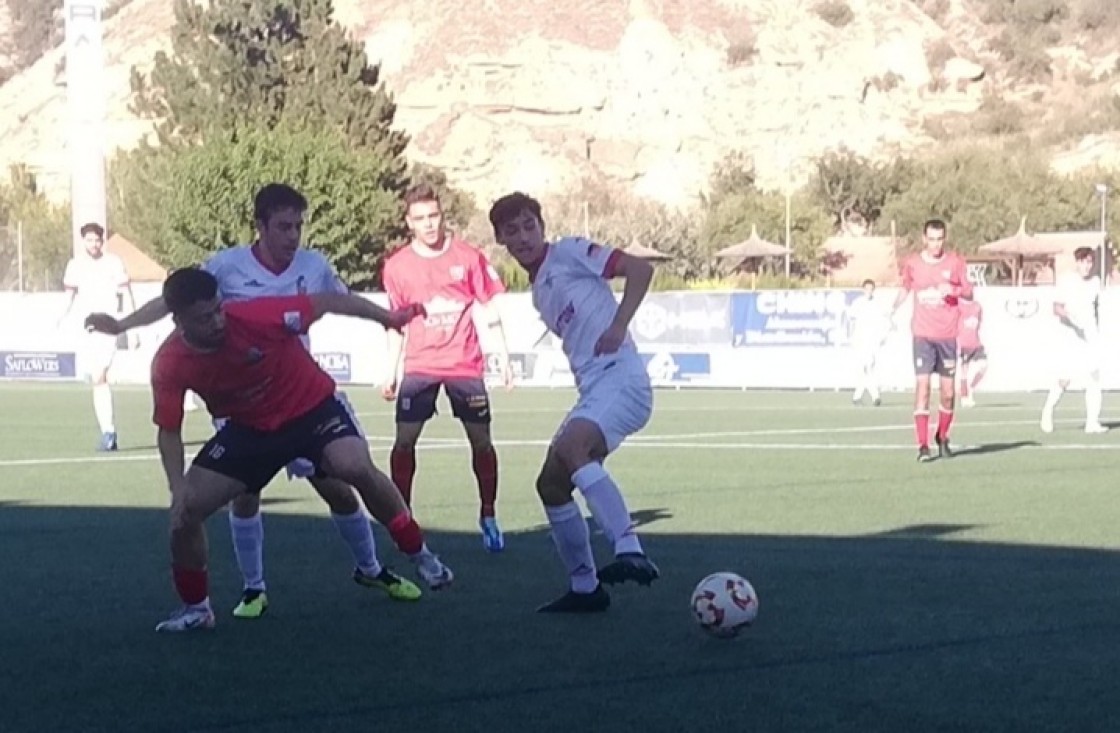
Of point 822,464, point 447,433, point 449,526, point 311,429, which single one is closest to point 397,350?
point 449,526

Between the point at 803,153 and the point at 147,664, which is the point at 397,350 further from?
the point at 803,153

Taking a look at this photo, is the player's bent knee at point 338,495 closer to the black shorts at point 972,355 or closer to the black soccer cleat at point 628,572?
the black soccer cleat at point 628,572

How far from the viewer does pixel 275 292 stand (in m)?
9.71

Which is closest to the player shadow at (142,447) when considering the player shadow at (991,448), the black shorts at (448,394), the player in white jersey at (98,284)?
Answer: the player in white jersey at (98,284)

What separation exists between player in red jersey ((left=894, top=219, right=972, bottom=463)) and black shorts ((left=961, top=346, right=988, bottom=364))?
1218 centimetres

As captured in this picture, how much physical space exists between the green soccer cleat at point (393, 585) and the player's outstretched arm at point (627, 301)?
1523 mm

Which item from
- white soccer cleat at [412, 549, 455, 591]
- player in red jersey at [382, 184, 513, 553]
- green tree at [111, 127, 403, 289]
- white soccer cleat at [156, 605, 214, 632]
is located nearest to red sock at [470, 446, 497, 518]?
player in red jersey at [382, 184, 513, 553]

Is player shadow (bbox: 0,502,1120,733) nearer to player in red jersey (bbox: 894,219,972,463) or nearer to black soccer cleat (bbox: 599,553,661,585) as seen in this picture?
black soccer cleat (bbox: 599,553,661,585)

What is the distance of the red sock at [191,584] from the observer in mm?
8969

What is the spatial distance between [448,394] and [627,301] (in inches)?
131

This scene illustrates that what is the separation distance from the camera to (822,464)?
18.0 metres

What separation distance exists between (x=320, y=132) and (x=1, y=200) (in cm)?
2550

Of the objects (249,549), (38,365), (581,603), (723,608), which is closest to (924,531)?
(581,603)

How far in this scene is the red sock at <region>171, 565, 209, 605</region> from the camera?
353 inches
